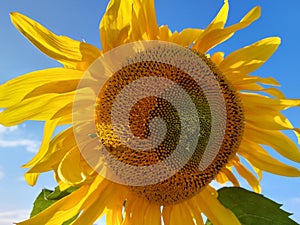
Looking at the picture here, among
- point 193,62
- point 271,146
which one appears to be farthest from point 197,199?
point 193,62

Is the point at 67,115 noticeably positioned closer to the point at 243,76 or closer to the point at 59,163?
the point at 59,163

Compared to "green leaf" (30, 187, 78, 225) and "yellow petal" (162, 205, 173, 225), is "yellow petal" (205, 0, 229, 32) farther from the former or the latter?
"green leaf" (30, 187, 78, 225)

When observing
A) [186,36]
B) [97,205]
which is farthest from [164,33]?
[97,205]

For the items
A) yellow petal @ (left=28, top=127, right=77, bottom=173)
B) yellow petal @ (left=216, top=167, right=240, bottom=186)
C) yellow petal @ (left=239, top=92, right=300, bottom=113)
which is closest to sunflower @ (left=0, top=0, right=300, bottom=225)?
yellow petal @ (left=28, top=127, right=77, bottom=173)

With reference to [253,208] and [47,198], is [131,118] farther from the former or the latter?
[253,208]

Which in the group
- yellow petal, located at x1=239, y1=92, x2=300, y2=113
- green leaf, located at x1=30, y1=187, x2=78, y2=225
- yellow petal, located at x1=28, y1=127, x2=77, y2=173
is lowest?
green leaf, located at x1=30, y1=187, x2=78, y2=225

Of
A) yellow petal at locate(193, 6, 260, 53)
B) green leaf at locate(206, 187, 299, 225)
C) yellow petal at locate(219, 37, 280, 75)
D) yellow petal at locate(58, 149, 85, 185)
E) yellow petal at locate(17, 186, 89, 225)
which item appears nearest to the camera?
yellow petal at locate(58, 149, 85, 185)

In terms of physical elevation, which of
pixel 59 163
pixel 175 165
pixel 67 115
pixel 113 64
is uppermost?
pixel 113 64
